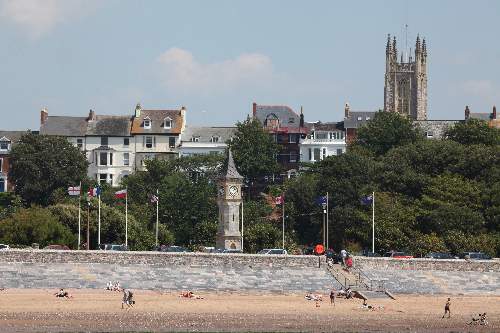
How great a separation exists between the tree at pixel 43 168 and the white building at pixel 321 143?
30.9 meters

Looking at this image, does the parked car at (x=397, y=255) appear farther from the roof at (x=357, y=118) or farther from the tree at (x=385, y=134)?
the roof at (x=357, y=118)

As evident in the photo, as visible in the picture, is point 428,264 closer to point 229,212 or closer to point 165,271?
point 229,212

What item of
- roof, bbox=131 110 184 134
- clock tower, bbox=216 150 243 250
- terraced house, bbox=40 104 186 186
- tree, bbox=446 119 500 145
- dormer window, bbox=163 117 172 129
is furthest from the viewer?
dormer window, bbox=163 117 172 129

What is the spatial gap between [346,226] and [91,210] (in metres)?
21.4

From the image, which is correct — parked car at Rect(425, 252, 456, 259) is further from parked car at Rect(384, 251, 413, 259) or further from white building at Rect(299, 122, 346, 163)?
white building at Rect(299, 122, 346, 163)

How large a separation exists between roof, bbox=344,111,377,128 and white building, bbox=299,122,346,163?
10.2ft

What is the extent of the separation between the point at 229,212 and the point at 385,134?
48.2 m

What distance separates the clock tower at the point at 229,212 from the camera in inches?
4875

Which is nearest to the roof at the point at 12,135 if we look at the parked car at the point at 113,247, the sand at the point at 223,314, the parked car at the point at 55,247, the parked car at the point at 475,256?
the parked car at the point at 55,247

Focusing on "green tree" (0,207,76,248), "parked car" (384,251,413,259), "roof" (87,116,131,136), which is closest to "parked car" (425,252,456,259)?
"parked car" (384,251,413,259)

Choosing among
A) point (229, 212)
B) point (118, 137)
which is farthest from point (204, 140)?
point (229, 212)

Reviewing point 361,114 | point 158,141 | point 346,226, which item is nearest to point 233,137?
point 158,141

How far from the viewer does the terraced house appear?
173m

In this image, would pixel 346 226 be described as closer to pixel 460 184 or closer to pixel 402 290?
pixel 460 184
